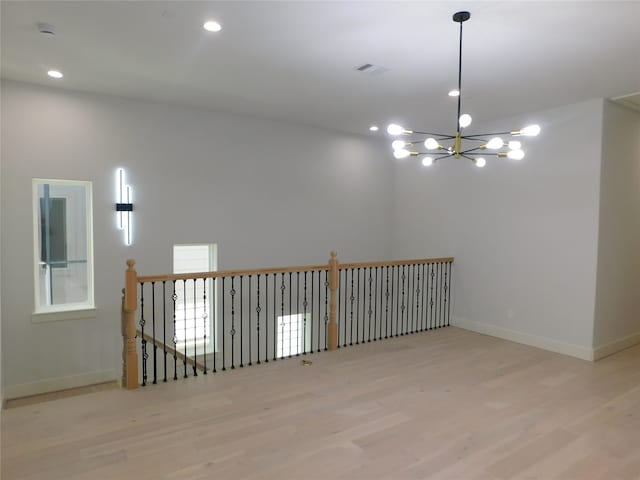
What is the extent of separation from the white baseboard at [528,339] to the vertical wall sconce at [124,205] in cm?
493

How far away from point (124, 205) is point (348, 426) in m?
3.85

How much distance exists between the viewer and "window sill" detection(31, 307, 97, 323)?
488cm

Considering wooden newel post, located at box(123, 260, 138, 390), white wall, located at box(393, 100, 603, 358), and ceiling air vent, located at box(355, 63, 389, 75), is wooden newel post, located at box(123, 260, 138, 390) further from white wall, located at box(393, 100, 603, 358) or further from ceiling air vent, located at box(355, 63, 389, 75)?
white wall, located at box(393, 100, 603, 358)

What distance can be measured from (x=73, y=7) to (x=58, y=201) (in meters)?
2.98

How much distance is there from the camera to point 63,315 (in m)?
5.00

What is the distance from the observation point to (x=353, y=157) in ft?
23.7

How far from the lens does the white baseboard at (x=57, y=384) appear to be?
4770mm

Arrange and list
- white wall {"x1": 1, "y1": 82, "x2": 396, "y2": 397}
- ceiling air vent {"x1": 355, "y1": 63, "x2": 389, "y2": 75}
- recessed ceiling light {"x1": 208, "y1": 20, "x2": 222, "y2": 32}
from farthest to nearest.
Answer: white wall {"x1": 1, "y1": 82, "x2": 396, "y2": 397} < ceiling air vent {"x1": 355, "y1": 63, "x2": 389, "y2": 75} < recessed ceiling light {"x1": 208, "y1": 20, "x2": 222, "y2": 32}

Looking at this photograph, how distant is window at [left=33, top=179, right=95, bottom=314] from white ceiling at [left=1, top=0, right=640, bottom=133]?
1305 mm

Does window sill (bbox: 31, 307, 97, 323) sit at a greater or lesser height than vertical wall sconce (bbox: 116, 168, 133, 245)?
lesser

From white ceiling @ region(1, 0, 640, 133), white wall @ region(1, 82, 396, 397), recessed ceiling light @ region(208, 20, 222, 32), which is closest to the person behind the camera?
white ceiling @ region(1, 0, 640, 133)

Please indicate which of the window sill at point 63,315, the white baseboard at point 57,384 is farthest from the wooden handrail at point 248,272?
the white baseboard at point 57,384

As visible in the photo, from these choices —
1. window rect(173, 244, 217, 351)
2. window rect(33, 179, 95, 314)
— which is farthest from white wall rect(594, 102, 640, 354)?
window rect(33, 179, 95, 314)

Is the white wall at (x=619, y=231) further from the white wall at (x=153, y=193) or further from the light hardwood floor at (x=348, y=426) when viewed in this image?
the white wall at (x=153, y=193)
